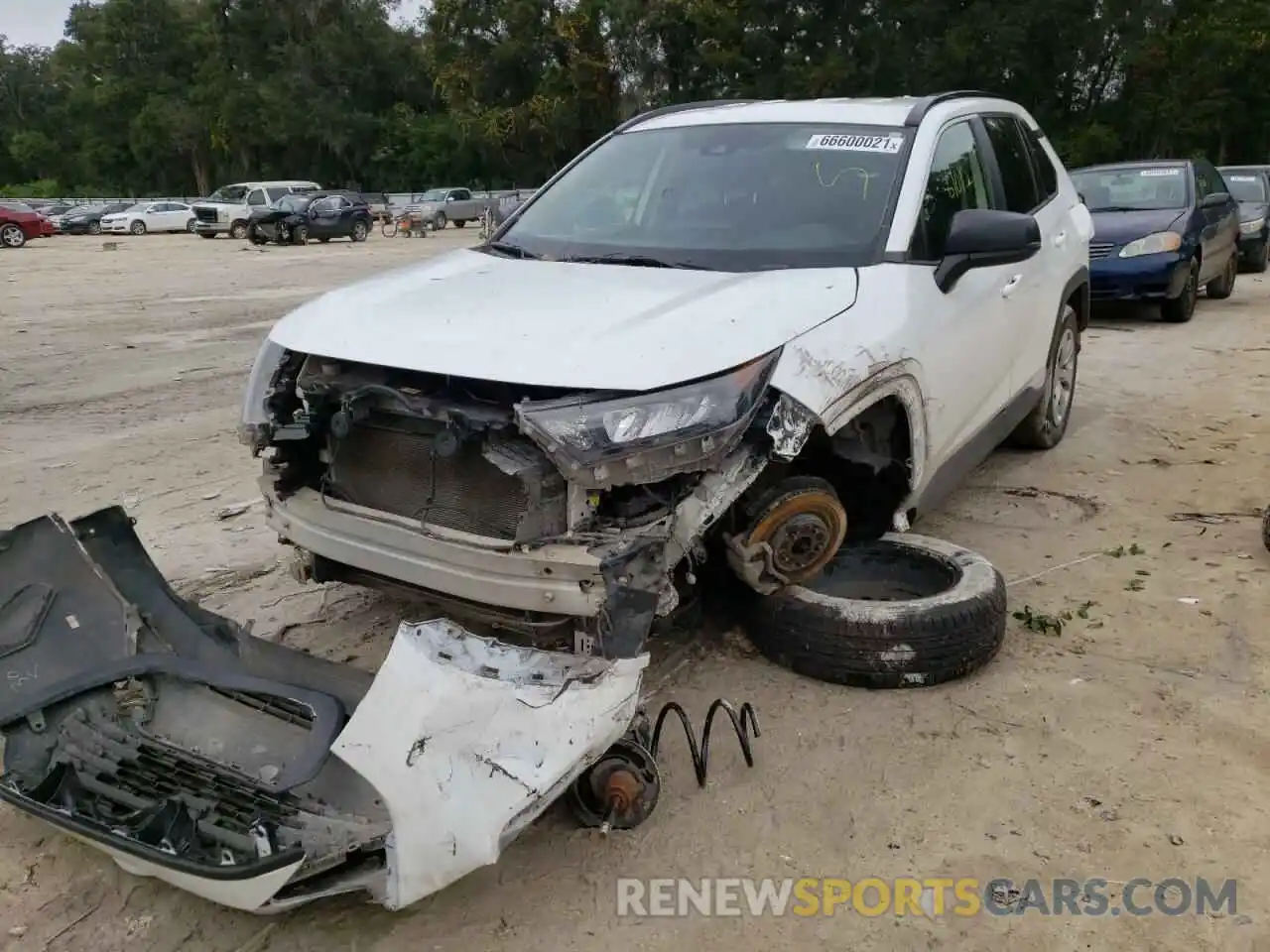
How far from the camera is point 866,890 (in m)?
2.70

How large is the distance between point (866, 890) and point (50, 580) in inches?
97.3

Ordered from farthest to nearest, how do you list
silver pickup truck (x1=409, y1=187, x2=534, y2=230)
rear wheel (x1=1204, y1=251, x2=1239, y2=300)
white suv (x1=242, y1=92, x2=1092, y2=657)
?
silver pickup truck (x1=409, y1=187, x2=534, y2=230) → rear wheel (x1=1204, y1=251, x2=1239, y2=300) → white suv (x1=242, y1=92, x2=1092, y2=657)

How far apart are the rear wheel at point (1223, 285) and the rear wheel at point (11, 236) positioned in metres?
29.9

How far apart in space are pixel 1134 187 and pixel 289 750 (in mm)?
11871

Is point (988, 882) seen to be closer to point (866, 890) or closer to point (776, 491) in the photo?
point (866, 890)

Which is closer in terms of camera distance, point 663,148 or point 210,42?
point 663,148

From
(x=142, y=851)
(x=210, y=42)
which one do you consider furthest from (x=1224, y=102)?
(x=210, y=42)

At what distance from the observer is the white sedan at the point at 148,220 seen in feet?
122

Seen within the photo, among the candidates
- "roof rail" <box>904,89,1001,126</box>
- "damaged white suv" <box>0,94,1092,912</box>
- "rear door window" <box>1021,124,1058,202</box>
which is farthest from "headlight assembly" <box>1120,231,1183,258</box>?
"damaged white suv" <box>0,94,1092,912</box>

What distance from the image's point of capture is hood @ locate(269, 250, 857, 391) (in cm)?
289

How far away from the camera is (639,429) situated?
281 cm

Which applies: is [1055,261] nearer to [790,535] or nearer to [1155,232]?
[790,535]

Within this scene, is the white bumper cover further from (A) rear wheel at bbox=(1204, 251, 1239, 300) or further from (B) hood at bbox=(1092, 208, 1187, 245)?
(A) rear wheel at bbox=(1204, 251, 1239, 300)

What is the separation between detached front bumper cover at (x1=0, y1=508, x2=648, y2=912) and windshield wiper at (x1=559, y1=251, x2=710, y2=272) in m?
1.67
